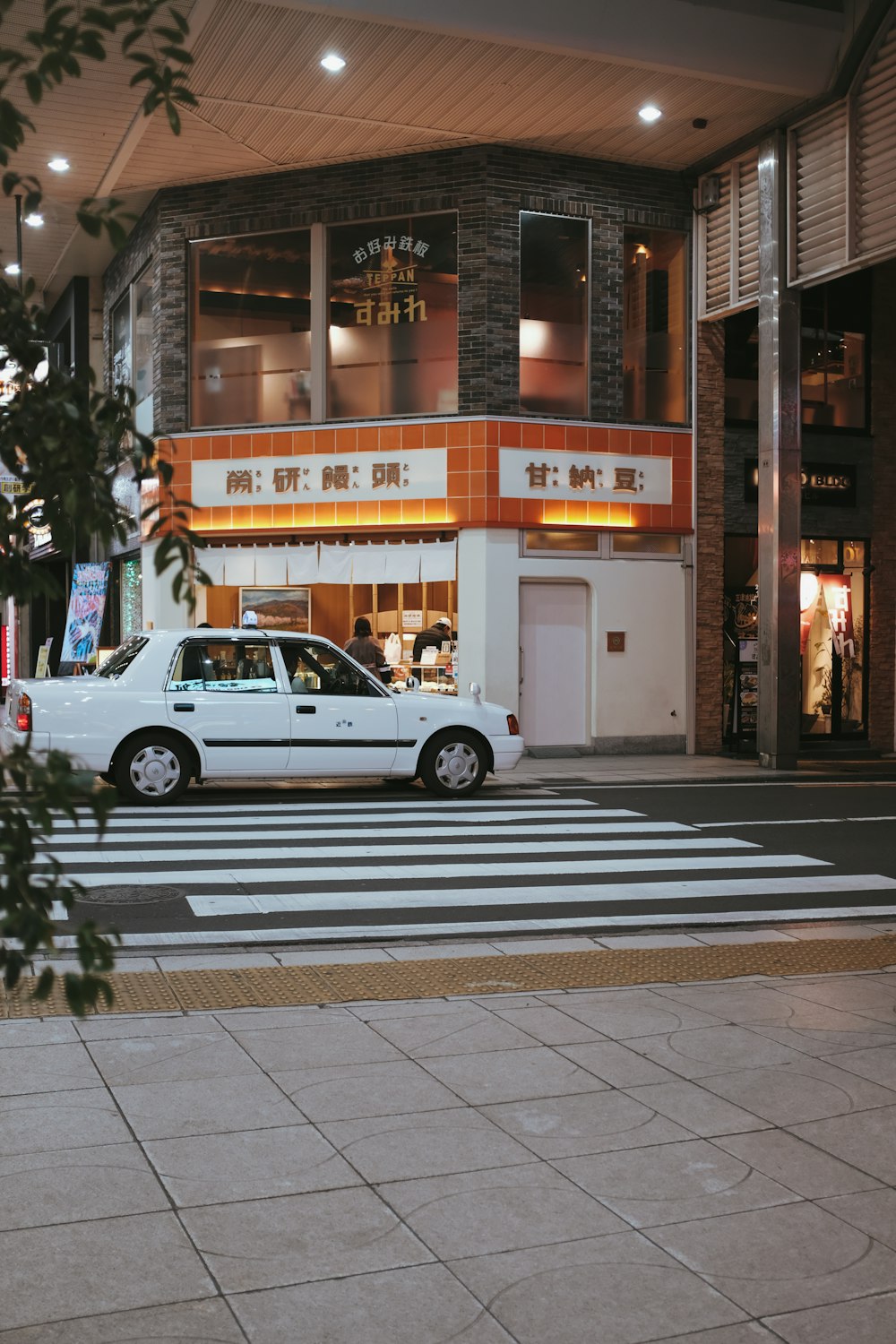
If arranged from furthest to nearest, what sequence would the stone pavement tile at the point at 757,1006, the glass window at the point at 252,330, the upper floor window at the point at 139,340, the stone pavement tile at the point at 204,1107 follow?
the upper floor window at the point at 139,340 < the glass window at the point at 252,330 < the stone pavement tile at the point at 757,1006 < the stone pavement tile at the point at 204,1107

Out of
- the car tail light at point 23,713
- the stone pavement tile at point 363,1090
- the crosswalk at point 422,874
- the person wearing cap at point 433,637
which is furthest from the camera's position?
the person wearing cap at point 433,637

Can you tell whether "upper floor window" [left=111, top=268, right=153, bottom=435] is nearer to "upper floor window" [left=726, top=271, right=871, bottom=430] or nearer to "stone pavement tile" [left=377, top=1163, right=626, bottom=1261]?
"upper floor window" [left=726, top=271, right=871, bottom=430]

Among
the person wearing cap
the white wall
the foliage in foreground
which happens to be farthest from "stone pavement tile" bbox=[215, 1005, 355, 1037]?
the person wearing cap

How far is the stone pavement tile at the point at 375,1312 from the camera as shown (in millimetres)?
3262

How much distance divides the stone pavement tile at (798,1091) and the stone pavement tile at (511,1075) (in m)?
0.51

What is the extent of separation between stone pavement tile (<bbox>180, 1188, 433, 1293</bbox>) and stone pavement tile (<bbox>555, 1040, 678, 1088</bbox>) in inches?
56.4

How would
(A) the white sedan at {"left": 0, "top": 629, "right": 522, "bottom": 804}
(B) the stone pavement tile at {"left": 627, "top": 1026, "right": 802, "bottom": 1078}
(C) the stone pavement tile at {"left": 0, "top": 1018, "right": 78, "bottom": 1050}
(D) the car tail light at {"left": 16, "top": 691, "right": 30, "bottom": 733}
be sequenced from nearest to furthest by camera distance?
(B) the stone pavement tile at {"left": 627, "top": 1026, "right": 802, "bottom": 1078} → (C) the stone pavement tile at {"left": 0, "top": 1018, "right": 78, "bottom": 1050} → (D) the car tail light at {"left": 16, "top": 691, "right": 30, "bottom": 733} → (A) the white sedan at {"left": 0, "top": 629, "right": 522, "bottom": 804}

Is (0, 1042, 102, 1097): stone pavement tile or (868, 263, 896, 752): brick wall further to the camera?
(868, 263, 896, 752): brick wall

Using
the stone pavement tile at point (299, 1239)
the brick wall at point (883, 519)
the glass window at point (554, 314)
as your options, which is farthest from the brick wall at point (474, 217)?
the stone pavement tile at point (299, 1239)

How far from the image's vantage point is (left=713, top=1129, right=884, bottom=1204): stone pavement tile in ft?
13.7

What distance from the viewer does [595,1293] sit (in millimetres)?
3488

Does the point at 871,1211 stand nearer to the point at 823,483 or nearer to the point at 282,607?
the point at 282,607

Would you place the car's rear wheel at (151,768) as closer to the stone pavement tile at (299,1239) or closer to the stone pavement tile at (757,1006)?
the stone pavement tile at (757,1006)

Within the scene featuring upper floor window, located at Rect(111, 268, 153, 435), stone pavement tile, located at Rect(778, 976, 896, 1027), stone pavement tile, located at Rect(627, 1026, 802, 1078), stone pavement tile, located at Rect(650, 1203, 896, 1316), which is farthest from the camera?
upper floor window, located at Rect(111, 268, 153, 435)
